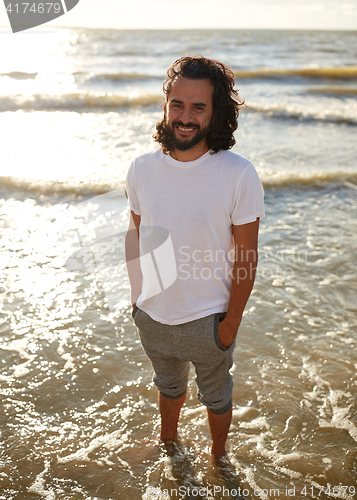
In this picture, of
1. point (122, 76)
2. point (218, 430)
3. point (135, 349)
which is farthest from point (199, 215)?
point (122, 76)

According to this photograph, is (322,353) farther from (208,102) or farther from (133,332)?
(208,102)

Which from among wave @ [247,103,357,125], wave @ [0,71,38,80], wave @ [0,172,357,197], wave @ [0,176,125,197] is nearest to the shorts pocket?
wave @ [0,172,357,197]

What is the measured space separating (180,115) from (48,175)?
251 inches

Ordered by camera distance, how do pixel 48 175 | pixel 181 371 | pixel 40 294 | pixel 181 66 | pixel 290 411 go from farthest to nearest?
1. pixel 48 175
2. pixel 40 294
3. pixel 290 411
4. pixel 181 371
5. pixel 181 66

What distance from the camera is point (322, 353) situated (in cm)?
379

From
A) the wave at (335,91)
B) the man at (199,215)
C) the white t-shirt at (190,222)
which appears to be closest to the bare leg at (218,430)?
the man at (199,215)

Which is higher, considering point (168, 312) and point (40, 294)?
point (168, 312)

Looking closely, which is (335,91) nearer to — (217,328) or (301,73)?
(301,73)

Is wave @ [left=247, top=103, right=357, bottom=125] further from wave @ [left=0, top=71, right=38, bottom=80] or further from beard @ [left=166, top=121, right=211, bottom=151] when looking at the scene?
beard @ [left=166, top=121, right=211, bottom=151]

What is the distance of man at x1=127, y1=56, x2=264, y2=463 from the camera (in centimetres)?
206

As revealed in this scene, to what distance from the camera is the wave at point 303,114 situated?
42.3 ft

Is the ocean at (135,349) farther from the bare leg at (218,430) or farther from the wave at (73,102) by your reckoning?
the wave at (73,102)

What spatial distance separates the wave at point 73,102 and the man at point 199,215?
12.6 metres

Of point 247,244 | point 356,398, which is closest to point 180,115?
point 247,244
